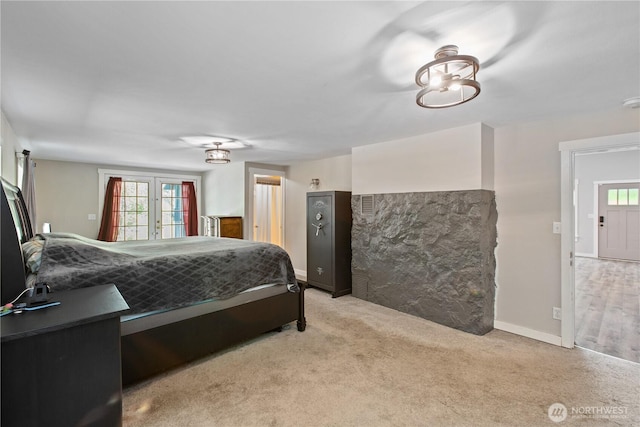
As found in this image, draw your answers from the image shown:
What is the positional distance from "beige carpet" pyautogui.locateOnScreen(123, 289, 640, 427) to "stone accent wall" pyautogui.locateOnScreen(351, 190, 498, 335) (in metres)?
0.37

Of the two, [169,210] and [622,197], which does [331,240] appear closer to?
[169,210]

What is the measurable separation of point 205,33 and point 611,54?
7.81 ft

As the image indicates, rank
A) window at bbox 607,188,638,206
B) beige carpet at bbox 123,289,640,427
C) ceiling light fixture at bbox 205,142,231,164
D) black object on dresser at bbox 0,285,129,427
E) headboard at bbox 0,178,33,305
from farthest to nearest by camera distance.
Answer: window at bbox 607,188,638,206 → ceiling light fixture at bbox 205,142,231,164 → beige carpet at bbox 123,289,640,427 → headboard at bbox 0,178,33,305 → black object on dresser at bbox 0,285,129,427

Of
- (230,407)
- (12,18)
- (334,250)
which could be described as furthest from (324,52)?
(334,250)

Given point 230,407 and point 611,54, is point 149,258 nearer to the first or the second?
point 230,407

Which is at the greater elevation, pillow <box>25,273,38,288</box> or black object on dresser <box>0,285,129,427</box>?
pillow <box>25,273,38,288</box>

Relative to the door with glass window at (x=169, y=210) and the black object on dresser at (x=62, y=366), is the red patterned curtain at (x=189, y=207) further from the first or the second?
the black object on dresser at (x=62, y=366)

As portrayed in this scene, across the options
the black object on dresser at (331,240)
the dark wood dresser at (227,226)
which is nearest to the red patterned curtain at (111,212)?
the dark wood dresser at (227,226)

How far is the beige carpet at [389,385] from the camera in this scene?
1931mm

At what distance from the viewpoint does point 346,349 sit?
2.85 metres

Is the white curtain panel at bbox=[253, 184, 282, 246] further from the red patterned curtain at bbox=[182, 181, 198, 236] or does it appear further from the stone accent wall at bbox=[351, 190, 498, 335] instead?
the stone accent wall at bbox=[351, 190, 498, 335]

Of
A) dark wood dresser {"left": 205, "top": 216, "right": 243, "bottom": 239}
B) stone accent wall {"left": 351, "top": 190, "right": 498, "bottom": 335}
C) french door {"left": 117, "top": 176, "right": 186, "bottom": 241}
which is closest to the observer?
stone accent wall {"left": 351, "top": 190, "right": 498, "bottom": 335}

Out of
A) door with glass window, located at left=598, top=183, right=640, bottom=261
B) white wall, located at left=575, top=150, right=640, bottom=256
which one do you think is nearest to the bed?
white wall, located at left=575, top=150, right=640, bottom=256

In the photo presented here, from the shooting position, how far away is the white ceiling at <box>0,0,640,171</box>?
1413 millimetres
